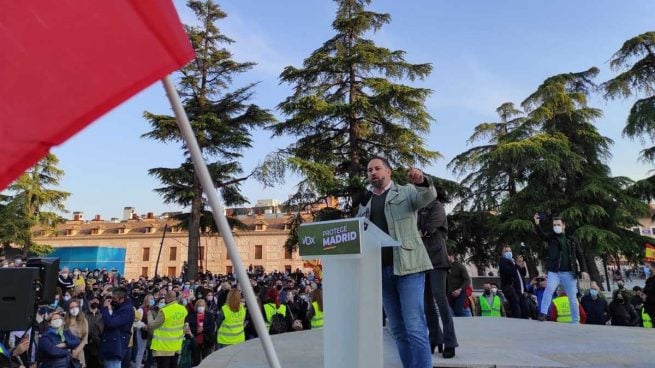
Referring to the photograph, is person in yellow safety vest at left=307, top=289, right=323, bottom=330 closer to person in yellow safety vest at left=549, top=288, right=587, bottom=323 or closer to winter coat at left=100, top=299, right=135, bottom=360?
winter coat at left=100, top=299, right=135, bottom=360

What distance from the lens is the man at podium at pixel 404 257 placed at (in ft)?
10.4

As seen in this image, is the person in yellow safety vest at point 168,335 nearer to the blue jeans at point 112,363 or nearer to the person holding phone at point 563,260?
the blue jeans at point 112,363

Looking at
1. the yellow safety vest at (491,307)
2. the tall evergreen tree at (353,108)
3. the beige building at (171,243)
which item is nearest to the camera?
the yellow safety vest at (491,307)

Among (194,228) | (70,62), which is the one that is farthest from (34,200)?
(70,62)

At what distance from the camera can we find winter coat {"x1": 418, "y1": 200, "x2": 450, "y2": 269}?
177 inches

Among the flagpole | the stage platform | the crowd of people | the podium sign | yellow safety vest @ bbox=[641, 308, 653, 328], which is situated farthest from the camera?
yellow safety vest @ bbox=[641, 308, 653, 328]

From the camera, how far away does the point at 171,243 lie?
64312mm

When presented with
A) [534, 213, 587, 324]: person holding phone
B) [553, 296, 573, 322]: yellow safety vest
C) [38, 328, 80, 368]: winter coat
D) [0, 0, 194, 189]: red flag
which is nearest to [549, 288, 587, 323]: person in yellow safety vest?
[553, 296, 573, 322]: yellow safety vest

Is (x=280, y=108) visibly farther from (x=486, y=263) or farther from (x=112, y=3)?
(x=112, y=3)

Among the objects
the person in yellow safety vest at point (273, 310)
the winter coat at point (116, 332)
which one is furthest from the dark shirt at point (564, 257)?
the winter coat at point (116, 332)

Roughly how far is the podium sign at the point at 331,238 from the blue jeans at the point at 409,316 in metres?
0.66

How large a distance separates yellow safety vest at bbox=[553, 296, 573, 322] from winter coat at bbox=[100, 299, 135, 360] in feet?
28.7

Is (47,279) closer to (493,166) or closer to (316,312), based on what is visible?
(316,312)

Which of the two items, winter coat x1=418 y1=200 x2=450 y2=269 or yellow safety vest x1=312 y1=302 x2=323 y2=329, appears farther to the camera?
yellow safety vest x1=312 y1=302 x2=323 y2=329
